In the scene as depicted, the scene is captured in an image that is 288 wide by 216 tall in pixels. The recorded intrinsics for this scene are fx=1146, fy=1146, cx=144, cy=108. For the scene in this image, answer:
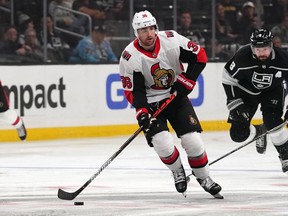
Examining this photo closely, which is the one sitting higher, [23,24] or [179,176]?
[179,176]

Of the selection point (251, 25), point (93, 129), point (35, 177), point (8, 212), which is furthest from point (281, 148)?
point (251, 25)

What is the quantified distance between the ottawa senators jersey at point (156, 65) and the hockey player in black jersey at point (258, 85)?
1037 millimetres

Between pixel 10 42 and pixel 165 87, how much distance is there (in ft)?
19.5

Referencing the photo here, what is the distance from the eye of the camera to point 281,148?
9.16 metres

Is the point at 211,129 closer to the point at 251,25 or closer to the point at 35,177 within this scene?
the point at 251,25

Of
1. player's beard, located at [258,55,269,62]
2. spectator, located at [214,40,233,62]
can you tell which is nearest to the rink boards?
spectator, located at [214,40,233,62]

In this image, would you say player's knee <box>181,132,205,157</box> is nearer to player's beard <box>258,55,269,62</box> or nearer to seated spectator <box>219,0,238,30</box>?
player's beard <box>258,55,269,62</box>

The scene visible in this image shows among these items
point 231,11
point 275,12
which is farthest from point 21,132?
point 275,12

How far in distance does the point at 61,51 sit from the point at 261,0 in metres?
3.39

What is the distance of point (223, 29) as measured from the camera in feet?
51.7

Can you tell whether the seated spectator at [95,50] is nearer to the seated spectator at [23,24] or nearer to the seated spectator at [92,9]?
the seated spectator at [92,9]

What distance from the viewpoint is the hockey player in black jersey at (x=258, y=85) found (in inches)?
351

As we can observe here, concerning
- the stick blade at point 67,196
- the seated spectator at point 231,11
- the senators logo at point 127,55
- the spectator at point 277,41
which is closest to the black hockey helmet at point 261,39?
the senators logo at point 127,55

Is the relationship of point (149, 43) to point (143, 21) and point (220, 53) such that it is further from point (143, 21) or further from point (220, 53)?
point (220, 53)
